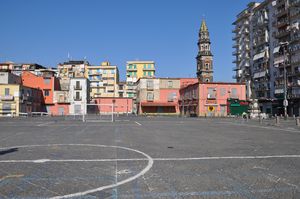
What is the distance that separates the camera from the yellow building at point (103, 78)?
310ft

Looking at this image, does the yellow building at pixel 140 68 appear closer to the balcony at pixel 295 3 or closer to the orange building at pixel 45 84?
the orange building at pixel 45 84

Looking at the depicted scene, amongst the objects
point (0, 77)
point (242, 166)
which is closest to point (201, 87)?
point (0, 77)

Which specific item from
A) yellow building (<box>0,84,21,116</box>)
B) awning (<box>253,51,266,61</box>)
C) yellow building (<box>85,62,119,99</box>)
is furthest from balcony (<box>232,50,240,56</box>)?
yellow building (<box>0,84,21,116</box>)

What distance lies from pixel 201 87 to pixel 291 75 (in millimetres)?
19209

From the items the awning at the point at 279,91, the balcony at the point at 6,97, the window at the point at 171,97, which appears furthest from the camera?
the window at the point at 171,97

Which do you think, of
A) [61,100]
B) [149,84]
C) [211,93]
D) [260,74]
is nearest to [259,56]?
[260,74]

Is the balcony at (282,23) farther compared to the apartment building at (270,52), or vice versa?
the balcony at (282,23)

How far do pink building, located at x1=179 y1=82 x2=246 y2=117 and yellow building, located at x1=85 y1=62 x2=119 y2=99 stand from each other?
39.8 m

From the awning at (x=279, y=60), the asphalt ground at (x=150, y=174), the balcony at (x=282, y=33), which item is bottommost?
the asphalt ground at (x=150, y=174)

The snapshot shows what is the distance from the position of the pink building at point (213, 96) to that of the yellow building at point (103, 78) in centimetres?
3977

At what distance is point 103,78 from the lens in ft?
311

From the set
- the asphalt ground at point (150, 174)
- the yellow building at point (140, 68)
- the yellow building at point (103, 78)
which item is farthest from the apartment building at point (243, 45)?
the asphalt ground at point (150, 174)

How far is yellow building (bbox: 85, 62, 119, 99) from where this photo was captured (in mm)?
94500

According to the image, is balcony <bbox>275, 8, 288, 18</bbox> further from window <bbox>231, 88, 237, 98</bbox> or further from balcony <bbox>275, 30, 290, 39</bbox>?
window <bbox>231, 88, 237, 98</bbox>
